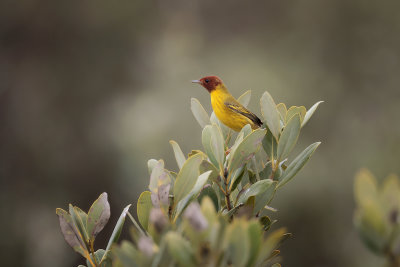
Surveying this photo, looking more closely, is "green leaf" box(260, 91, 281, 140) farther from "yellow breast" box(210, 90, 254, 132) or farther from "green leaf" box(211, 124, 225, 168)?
"yellow breast" box(210, 90, 254, 132)

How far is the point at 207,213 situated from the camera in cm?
50

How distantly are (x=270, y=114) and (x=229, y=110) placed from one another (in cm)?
121

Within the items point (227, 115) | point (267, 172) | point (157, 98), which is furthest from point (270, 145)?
point (157, 98)

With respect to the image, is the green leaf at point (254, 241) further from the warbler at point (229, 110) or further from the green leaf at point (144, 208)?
the warbler at point (229, 110)

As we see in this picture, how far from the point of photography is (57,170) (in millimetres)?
4895

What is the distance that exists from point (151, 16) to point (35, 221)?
2.86 m

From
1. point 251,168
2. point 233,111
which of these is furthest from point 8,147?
point 251,168

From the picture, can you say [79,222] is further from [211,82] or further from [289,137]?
[211,82]

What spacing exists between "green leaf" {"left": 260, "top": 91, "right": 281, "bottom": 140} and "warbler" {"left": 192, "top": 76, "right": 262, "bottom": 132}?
905 mm

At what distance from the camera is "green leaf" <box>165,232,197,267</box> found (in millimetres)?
479

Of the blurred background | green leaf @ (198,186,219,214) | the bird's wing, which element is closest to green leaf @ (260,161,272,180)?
green leaf @ (198,186,219,214)

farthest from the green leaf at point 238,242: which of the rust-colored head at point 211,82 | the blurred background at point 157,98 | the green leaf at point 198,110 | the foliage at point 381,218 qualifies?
the blurred background at point 157,98

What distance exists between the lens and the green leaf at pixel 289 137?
0.75 metres

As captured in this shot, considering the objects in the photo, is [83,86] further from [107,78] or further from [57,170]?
[57,170]
